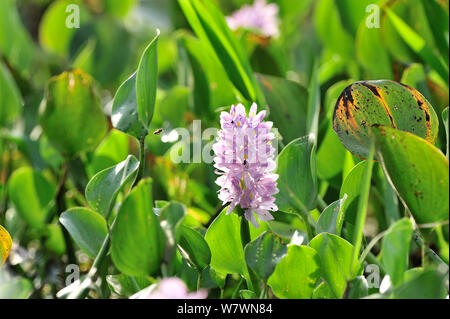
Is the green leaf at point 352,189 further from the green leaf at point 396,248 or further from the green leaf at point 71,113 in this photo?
the green leaf at point 71,113

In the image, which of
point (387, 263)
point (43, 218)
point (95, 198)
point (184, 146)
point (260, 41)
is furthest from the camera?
point (260, 41)

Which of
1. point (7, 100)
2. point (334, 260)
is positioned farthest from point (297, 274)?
point (7, 100)

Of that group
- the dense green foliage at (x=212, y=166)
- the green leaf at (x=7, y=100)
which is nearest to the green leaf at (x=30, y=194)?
the dense green foliage at (x=212, y=166)

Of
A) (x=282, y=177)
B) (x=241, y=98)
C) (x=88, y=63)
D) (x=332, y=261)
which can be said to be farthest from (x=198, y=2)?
(x=88, y=63)

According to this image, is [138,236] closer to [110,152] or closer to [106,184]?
[106,184]

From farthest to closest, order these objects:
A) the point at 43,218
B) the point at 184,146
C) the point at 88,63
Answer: the point at 88,63 → the point at 43,218 → the point at 184,146
